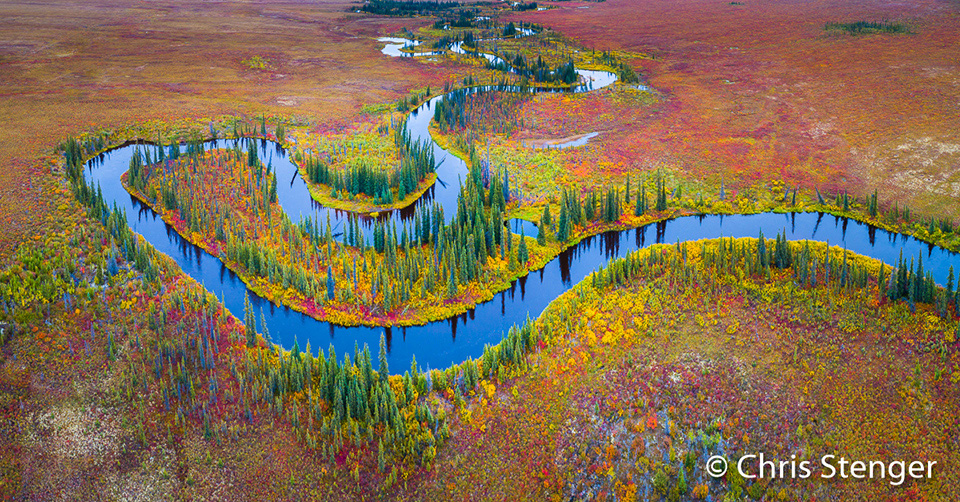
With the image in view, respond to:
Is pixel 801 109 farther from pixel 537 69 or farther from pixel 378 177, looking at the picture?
pixel 378 177

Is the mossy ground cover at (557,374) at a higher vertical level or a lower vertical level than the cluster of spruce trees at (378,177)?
lower

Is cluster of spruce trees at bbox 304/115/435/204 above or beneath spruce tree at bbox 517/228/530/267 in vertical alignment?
above

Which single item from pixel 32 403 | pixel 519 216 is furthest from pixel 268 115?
pixel 32 403

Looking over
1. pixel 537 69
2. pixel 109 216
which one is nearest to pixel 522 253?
pixel 109 216

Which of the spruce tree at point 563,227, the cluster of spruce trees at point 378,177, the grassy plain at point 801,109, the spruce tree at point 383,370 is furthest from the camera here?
the grassy plain at point 801,109

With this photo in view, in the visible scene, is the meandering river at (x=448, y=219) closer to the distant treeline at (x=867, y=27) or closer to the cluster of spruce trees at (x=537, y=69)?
the cluster of spruce trees at (x=537, y=69)


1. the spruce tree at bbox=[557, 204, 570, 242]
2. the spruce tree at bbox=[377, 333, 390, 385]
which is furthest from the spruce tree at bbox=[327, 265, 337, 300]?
the spruce tree at bbox=[557, 204, 570, 242]

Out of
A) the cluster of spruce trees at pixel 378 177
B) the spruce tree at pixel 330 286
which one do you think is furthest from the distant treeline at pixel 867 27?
the spruce tree at pixel 330 286

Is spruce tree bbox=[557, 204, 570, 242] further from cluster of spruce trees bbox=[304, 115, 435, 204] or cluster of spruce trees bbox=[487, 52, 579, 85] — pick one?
cluster of spruce trees bbox=[487, 52, 579, 85]

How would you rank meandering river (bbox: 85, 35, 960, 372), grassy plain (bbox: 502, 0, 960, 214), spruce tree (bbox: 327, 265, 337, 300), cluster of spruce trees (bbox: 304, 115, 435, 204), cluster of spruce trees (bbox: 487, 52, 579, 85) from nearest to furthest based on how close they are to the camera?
meandering river (bbox: 85, 35, 960, 372) → spruce tree (bbox: 327, 265, 337, 300) → cluster of spruce trees (bbox: 304, 115, 435, 204) → grassy plain (bbox: 502, 0, 960, 214) → cluster of spruce trees (bbox: 487, 52, 579, 85)
